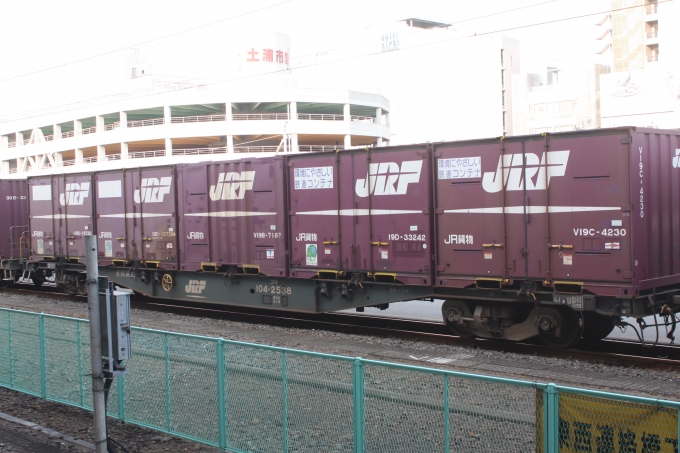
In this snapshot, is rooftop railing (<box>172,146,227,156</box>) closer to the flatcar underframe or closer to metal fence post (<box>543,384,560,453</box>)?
the flatcar underframe

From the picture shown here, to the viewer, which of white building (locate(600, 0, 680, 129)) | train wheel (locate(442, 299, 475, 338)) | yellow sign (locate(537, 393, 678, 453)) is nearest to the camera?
yellow sign (locate(537, 393, 678, 453))

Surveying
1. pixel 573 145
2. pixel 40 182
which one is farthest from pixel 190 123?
pixel 573 145

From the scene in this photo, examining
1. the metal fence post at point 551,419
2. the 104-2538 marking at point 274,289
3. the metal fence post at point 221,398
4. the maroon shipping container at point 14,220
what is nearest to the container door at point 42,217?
the maroon shipping container at point 14,220

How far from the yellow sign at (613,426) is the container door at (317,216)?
957 cm

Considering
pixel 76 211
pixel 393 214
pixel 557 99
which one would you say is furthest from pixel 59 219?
pixel 557 99

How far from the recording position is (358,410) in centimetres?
657

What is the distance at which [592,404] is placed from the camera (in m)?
5.25

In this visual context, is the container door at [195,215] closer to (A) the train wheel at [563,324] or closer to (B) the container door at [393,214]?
(B) the container door at [393,214]

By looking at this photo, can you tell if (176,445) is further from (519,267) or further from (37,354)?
(519,267)

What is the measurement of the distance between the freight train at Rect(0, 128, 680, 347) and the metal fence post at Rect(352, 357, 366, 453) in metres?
6.39

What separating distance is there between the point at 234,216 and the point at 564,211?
324 inches

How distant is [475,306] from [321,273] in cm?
369

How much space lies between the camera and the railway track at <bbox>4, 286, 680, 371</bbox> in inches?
457

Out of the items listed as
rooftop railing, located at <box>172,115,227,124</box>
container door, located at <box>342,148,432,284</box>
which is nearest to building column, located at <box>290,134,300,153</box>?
rooftop railing, located at <box>172,115,227,124</box>
